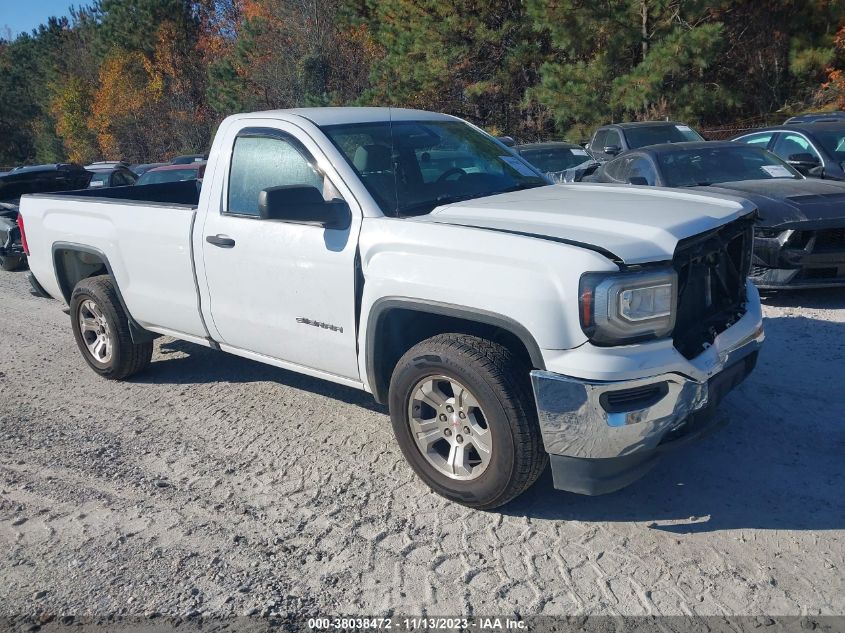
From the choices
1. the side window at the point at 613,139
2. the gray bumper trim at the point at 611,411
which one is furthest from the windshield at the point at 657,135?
the gray bumper trim at the point at 611,411

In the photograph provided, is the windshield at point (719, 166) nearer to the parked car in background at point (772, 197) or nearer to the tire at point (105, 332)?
the parked car in background at point (772, 197)

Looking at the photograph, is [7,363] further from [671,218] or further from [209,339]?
[671,218]

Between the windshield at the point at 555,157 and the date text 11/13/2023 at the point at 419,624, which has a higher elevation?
the windshield at the point at 555,157

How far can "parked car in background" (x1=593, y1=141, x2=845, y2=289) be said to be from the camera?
23.4ft

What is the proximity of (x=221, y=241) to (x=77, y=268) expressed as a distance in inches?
94.6

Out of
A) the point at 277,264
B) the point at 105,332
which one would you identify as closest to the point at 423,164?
the point at 277,264

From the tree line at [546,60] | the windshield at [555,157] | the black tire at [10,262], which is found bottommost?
the black tire at [10,262]

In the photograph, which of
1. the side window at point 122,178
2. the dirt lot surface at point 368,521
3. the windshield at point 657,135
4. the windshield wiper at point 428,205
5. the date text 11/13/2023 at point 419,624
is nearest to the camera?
the date text 11/13/2023 at point 419,624

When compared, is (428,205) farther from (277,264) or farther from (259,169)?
(259,169)

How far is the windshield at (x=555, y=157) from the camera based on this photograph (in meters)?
14.8

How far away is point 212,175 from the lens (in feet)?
16.9

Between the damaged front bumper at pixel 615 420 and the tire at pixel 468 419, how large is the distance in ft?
0.44

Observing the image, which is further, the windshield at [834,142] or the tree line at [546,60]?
the tree line at [546,60]

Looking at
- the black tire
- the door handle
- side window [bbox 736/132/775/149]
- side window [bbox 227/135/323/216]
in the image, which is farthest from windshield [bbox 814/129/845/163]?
the black tire
